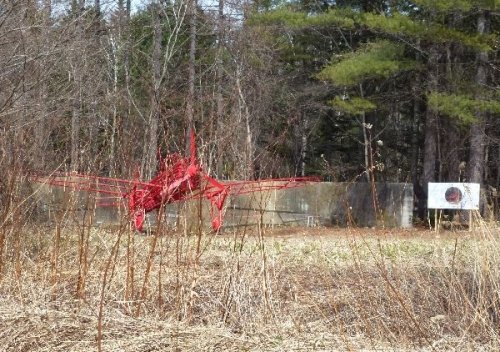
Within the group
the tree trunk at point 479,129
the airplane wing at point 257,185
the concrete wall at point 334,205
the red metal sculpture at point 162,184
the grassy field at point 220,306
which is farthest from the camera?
the concrete wall at point 334,205

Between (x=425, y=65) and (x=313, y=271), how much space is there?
503 inches

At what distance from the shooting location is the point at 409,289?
197 inches

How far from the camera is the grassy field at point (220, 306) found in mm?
3684

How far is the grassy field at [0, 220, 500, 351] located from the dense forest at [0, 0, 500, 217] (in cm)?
373

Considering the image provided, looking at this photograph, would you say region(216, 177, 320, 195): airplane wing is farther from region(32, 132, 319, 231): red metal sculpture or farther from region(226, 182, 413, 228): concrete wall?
region(226, 182, 413, 228): concrete wall

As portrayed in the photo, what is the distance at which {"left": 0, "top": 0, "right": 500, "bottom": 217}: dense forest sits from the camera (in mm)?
12500

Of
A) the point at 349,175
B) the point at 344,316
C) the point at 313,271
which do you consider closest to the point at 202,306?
the point at 344,316

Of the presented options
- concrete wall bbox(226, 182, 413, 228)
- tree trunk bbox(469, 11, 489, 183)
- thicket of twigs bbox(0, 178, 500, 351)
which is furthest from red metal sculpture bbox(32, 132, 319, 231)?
tree trunk bbox(469, 11, 489, 183)

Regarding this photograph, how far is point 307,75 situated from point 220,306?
20824 millimetres

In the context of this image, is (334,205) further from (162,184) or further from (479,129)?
(162,184)

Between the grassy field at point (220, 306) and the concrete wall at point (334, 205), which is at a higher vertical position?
the concrete wall at point (334, 205)

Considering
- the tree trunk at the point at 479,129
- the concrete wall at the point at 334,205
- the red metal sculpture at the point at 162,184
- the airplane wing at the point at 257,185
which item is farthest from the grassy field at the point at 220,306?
the tree trunk at the point at 479,129

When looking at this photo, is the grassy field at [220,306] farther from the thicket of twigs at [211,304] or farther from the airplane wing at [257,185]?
the airplane wing at [257,185]

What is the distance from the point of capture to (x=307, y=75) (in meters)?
24.7
